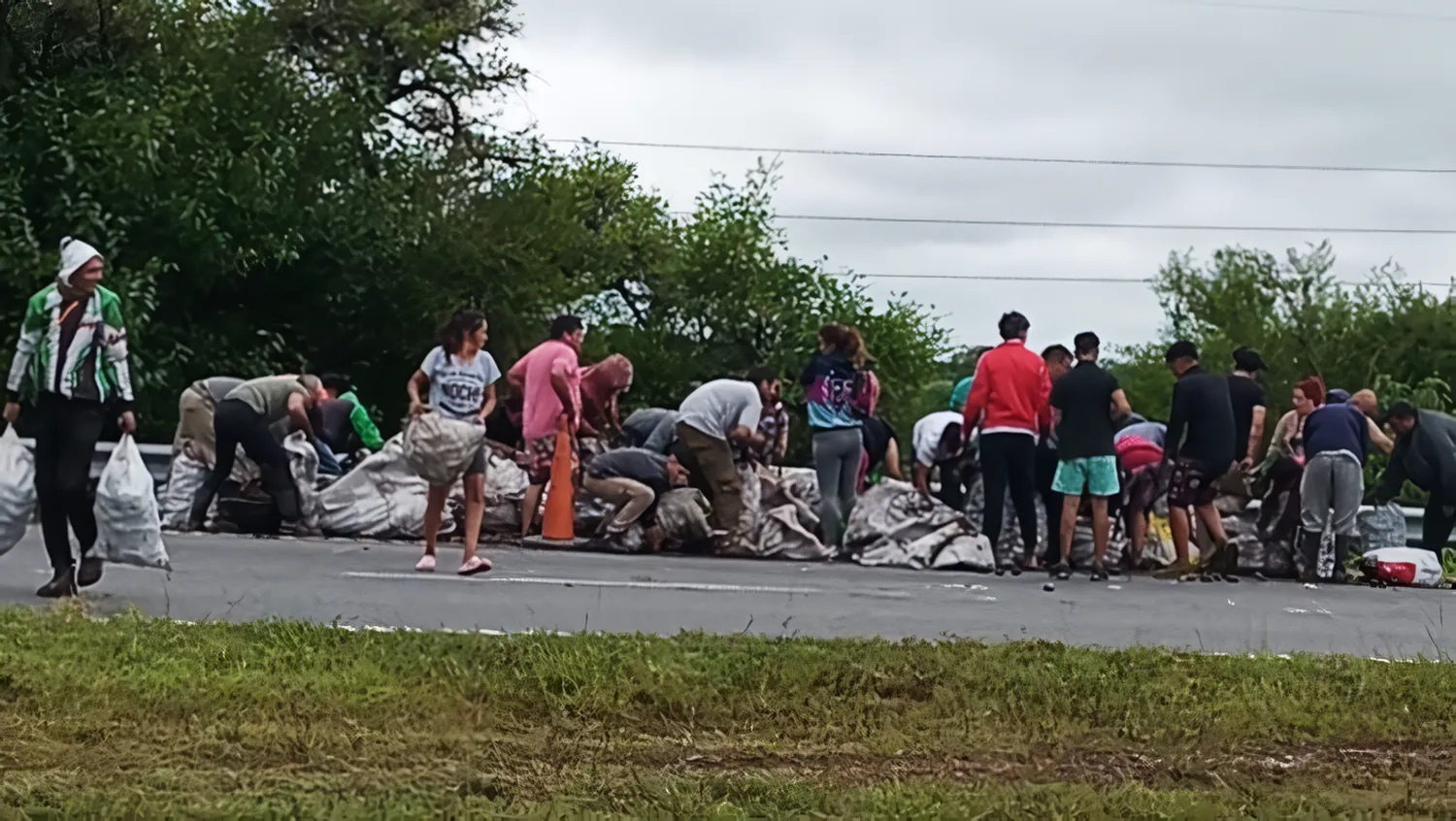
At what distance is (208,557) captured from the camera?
1136cm

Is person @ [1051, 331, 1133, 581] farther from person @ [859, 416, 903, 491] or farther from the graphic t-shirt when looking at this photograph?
the graphic t-shirt

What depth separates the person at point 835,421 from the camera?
522 inches

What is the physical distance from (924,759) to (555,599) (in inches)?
163

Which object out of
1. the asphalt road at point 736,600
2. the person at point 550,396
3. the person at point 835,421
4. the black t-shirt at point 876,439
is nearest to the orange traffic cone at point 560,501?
the person at point 550,396

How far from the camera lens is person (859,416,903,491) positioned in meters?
14.6

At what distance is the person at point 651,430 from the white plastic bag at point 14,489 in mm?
5968

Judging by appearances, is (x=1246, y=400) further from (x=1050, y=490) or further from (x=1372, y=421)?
(x=1372, y=421)

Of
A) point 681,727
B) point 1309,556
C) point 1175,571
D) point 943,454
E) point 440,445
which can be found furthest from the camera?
point 943,454

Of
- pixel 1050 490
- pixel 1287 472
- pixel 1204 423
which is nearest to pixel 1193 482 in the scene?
pixel 1204 423

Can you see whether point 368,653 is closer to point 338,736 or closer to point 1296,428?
point 338,736

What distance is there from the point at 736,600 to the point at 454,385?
2345mm

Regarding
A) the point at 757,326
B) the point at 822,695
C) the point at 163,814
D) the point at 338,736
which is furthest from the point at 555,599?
the point at 757,326

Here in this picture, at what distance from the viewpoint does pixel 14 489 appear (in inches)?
337

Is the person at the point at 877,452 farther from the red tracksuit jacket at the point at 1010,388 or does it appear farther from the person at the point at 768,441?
the red tracksuit jacket at the point at 1010,388
